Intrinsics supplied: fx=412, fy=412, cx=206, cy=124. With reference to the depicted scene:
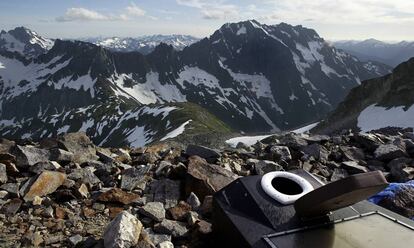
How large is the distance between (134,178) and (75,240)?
2.93 m

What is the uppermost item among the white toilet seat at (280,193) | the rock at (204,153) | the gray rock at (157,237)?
the white toilet seat at (280,193)

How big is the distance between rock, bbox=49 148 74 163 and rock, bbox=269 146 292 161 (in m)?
6.09

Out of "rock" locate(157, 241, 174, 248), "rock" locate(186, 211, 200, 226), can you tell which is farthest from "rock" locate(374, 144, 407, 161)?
"rock" locate(157, 241, 174, 248)

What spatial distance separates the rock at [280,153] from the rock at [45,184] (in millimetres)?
6484

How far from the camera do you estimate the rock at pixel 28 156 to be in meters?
10.4

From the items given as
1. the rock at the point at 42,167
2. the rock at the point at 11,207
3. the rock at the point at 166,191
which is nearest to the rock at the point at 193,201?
the rock at the point at 166,191

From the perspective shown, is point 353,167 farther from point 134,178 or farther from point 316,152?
point 134,178

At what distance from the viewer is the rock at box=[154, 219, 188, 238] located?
734cm

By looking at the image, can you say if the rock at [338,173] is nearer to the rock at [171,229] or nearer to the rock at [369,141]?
the rock at [369,141]

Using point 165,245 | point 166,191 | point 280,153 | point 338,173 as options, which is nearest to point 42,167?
point 166,191

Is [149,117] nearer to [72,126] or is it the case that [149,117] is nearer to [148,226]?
[72,126]

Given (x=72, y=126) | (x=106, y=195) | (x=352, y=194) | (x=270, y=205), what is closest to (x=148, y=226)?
(x=106, y=195)

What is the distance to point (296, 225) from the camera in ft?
18.5

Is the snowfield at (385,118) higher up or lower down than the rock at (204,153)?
lower down
